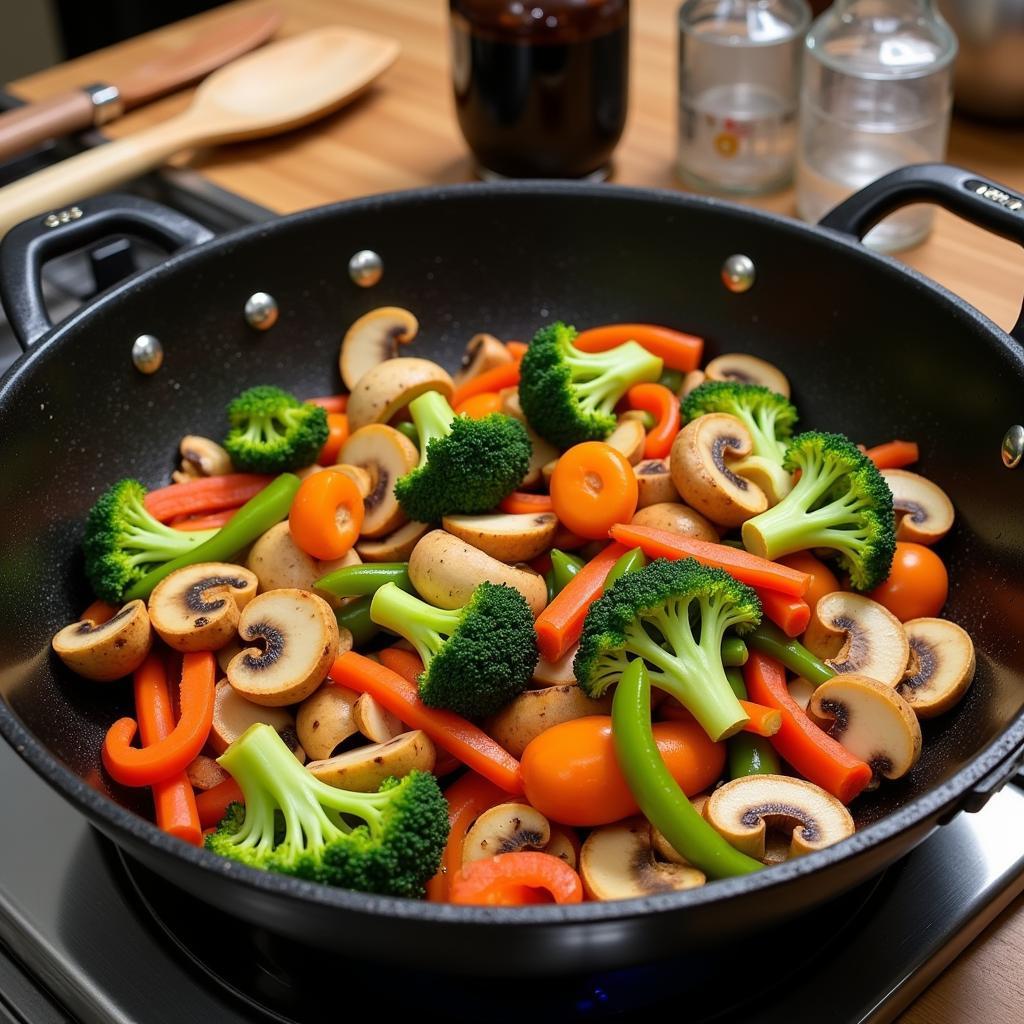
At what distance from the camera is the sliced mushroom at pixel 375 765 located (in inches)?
45.2

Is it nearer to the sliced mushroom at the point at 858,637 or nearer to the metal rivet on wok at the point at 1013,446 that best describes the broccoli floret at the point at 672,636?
the sliced mushroom at the point at 858,637

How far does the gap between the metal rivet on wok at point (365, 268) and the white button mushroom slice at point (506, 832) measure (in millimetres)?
895

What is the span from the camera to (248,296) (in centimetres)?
167

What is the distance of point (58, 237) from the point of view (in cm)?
151

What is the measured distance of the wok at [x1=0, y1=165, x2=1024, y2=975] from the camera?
0.87m

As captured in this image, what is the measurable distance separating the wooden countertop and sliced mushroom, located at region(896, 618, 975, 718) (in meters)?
0.72

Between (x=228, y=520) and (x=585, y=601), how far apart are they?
0.49m

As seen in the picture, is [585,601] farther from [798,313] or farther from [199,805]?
[798,313]

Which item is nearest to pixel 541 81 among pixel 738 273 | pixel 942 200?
pixel 738 273

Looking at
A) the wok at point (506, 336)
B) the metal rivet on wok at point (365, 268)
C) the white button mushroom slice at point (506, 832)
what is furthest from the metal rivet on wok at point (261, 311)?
the white button mushroom slice at point (506, 832)

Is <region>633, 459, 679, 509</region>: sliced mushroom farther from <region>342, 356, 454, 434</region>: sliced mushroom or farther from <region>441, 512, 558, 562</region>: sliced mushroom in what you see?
<region>342, 356, 454, 434</region>: sliced mushroom

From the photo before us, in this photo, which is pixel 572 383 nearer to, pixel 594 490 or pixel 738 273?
pixel 594 490

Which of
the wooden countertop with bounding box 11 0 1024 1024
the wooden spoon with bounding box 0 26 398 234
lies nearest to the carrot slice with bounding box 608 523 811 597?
the wooden countertop with bounding box 11 0 1024 1024

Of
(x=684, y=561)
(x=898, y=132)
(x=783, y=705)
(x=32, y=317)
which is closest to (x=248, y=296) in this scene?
(x=32, y=317)
